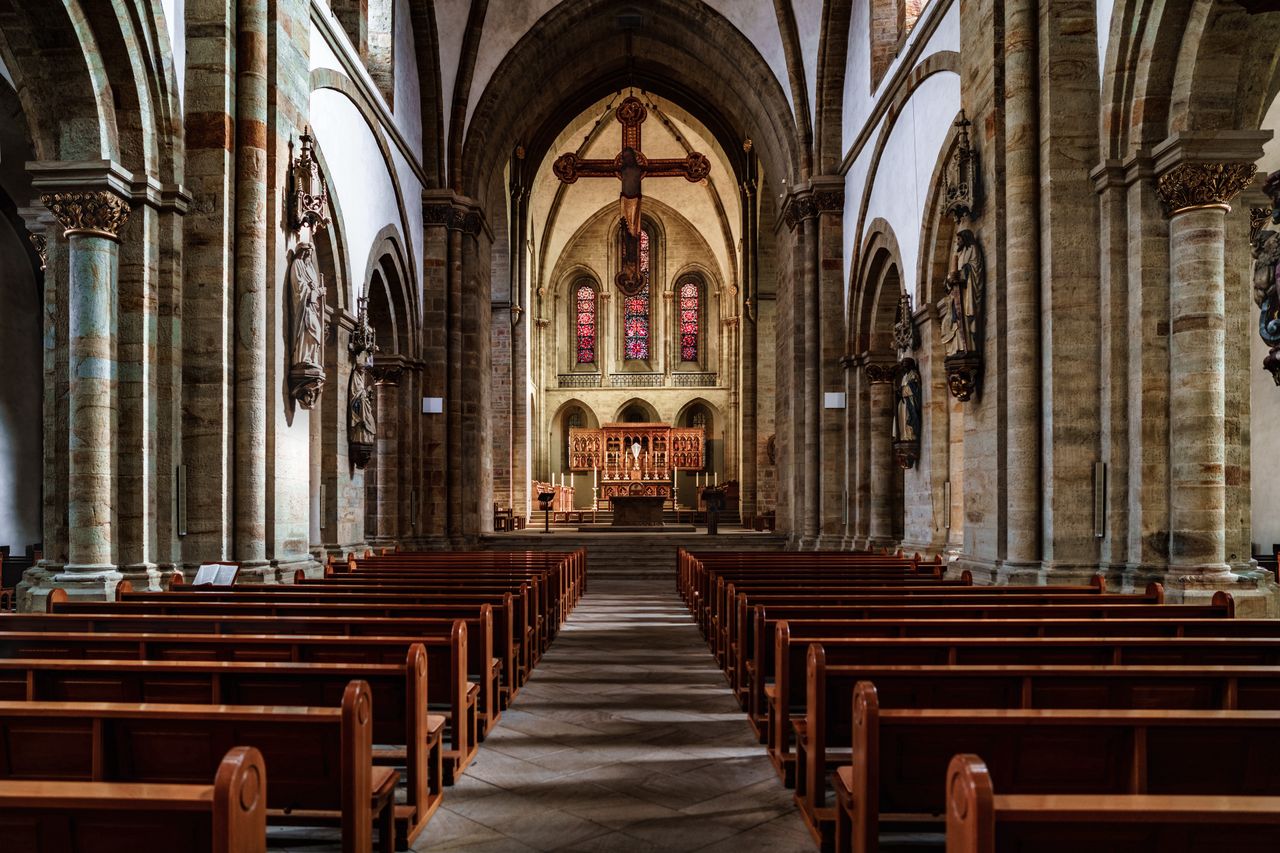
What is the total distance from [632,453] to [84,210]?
76.1 ft

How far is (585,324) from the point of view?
37.9m

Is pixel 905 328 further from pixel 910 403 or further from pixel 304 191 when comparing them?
pixel 304 191

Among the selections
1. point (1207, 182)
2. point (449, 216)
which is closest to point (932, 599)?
point (1207, 182)

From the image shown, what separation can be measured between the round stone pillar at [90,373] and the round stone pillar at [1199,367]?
900 cm

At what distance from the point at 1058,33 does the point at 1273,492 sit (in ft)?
29.3

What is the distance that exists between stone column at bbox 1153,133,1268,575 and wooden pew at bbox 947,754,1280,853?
6.87 m

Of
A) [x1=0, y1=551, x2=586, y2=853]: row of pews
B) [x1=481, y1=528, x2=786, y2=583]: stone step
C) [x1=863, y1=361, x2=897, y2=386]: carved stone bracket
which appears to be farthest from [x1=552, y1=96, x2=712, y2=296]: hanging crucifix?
[x1=0, y1=551, x2=586, y2=853]: row of pews

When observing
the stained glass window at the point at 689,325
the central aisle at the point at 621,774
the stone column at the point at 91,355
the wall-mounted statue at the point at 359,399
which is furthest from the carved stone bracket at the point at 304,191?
the stained glass window at the point at 689,325

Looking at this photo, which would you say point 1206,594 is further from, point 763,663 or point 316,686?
point 316,686

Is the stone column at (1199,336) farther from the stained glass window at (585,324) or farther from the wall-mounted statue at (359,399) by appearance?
the stained glass window at (585,324)

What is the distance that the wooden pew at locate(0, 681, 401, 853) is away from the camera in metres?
2.91

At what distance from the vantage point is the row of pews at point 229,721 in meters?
2.00

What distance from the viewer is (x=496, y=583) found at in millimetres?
8562

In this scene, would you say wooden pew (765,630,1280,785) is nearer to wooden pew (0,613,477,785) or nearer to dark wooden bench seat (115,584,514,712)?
wooden pew (0,613,477,785)
